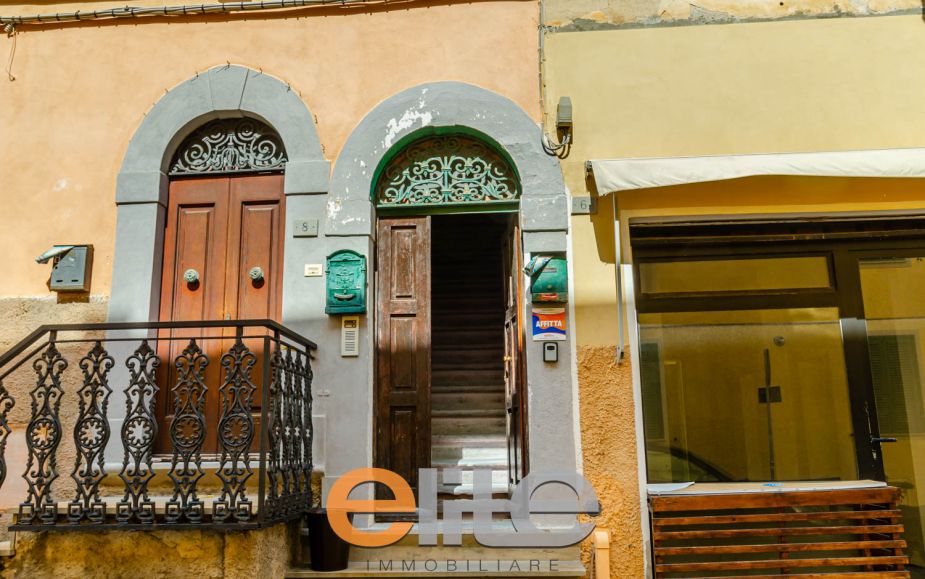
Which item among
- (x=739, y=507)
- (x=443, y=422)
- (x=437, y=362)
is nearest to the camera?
(x=739, y=507)

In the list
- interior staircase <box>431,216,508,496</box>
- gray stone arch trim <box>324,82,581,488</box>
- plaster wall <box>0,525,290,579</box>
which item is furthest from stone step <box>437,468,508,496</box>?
plaster wall <box>0,525,290,579</box>

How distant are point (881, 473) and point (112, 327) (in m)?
5.52

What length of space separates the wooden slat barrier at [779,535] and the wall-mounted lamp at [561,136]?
2.60m

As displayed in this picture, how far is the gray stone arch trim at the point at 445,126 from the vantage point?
5.63 metres

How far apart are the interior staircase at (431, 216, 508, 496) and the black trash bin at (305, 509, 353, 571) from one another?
1605 mm

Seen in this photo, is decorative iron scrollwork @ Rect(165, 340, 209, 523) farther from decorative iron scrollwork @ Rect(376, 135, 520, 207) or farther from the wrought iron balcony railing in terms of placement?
decorative iron scrollwork @ Rect(376, 135, 520, 207)

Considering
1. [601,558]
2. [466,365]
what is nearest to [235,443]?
[601,558]

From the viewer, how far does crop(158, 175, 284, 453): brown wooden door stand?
5.75 meters

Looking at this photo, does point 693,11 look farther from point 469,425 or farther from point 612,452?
point 469,425

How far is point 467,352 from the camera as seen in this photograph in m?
9.62

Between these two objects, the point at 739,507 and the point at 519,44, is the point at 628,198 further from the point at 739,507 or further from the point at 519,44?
the point at 739,507

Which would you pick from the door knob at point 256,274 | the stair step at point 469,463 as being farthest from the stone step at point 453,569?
the door knob at point 256,274

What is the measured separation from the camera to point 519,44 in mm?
5945

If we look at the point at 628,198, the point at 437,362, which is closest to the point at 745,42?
the point at 628,198
